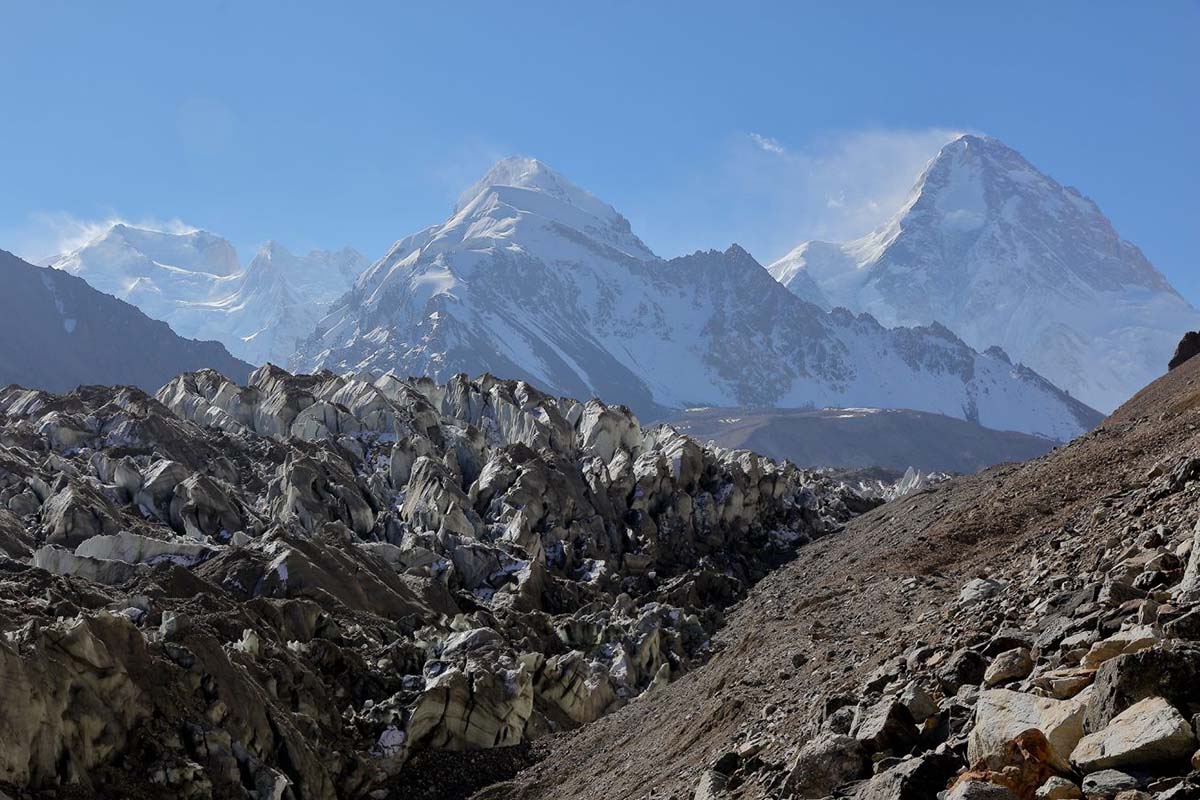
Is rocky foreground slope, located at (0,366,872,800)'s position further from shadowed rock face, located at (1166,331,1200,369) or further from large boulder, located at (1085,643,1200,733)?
shadowed rock face, located at (1166,331,1200,369)

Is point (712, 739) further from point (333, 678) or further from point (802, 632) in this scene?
point (333, 678)

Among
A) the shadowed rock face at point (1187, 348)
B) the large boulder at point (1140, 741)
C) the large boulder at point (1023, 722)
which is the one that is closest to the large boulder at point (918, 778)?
the large boulder at point (1023, 722)

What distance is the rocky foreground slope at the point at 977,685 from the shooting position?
10070mm

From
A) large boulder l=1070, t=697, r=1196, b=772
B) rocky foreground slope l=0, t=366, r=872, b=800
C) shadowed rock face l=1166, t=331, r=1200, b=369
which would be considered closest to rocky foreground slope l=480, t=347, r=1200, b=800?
large boulder l=1070, t=697, r=1196, b=772

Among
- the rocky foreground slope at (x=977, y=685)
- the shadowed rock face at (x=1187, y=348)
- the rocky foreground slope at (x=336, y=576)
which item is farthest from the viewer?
the shadowed rock face at (x=1187, y=348)

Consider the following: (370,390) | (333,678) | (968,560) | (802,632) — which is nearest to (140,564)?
(333,678)

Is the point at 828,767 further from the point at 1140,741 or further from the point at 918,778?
the point at 1140,741

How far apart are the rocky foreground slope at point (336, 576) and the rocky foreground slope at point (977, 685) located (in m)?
5.13

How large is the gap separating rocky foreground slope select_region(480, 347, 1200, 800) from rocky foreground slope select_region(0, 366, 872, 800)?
16.8ft

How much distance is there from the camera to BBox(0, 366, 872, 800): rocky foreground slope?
27.0 meters

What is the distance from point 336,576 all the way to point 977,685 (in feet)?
113

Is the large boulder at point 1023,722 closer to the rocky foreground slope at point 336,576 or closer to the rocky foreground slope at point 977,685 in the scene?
the rocky foreground slope at point 977,685

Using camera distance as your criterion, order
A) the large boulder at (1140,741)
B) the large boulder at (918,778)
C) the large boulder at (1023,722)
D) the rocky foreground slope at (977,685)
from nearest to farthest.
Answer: the large boulder at (1140,741), the rocky foreground slope at (977,685), the large boulder at (1023,722), the large boulder at (918,778)

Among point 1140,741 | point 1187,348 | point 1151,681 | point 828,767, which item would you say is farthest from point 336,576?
point 1187,348
